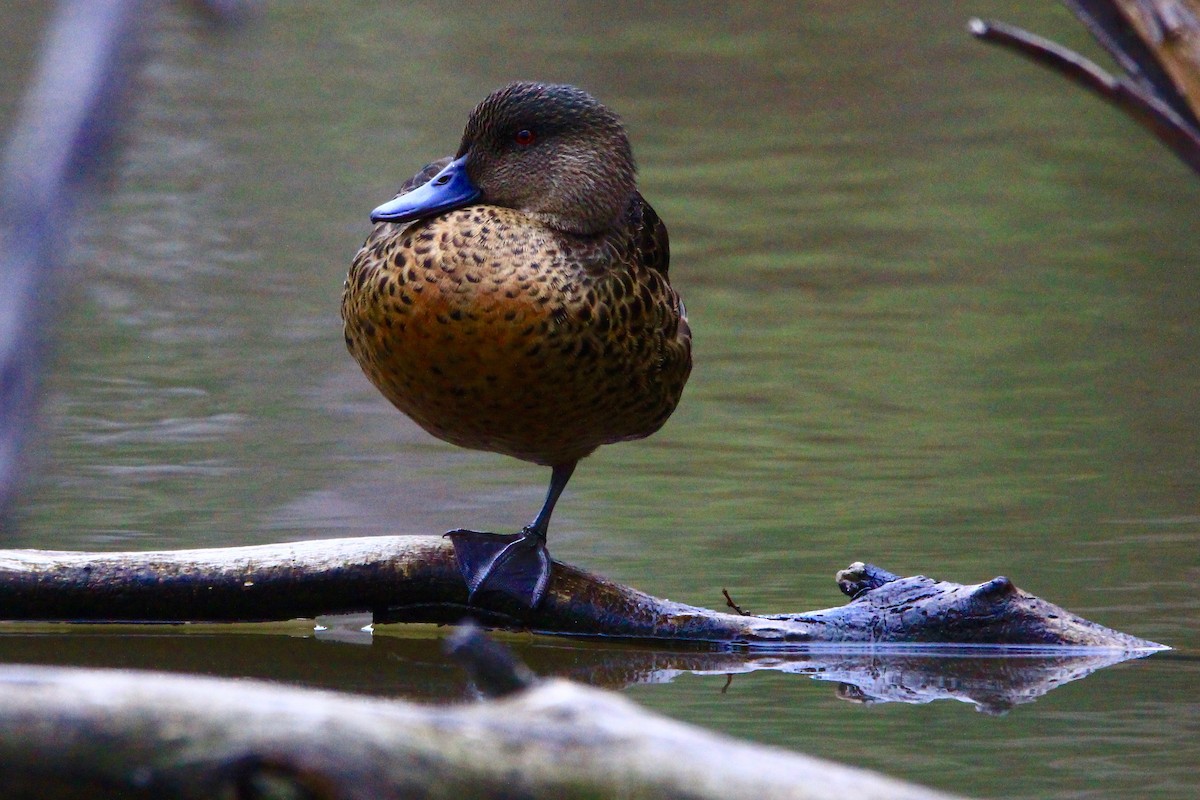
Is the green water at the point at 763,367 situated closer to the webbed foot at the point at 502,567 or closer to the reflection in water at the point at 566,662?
the reflection in water at the point at 566,662

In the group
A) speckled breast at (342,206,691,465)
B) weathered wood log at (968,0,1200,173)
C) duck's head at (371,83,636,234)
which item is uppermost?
weathered wood log at (968,0,1200,173)

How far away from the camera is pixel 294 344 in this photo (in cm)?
733

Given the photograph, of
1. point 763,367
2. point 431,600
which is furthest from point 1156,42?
point 763,367

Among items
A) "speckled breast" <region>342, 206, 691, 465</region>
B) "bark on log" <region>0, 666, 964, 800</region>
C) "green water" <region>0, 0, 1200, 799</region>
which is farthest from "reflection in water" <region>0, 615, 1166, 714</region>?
"bark on log" <region>0, 666, 964, 800</region>

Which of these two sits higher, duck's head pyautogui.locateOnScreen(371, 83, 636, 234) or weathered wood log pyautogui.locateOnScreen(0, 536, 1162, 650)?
duck's head pyautogui.locateOnScreen(371, 83, 636, 234)

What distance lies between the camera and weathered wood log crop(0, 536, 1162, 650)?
3.98 m

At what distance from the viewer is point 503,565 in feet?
13.4

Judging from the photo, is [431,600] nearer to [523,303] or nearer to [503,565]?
[503,565]

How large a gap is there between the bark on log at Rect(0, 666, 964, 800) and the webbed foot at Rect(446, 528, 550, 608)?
87.5 inches

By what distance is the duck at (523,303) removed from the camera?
12.1 ft

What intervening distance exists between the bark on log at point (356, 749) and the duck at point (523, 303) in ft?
6.19

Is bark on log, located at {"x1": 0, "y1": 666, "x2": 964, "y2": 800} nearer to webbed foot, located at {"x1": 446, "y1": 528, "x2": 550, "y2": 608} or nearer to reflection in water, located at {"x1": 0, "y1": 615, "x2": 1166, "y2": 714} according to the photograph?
reflection in water, located at {"x1": 0, "y1": 615, "x2": 1166, "y2": 714}

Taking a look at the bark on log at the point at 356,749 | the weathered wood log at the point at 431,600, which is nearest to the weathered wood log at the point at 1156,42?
the bark on log at the point at 356,749

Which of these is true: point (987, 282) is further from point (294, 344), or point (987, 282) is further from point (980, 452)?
point (294, 344)
